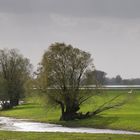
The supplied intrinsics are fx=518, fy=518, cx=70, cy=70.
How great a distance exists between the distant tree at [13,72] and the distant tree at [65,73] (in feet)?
183

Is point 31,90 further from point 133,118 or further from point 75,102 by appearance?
point 133,118

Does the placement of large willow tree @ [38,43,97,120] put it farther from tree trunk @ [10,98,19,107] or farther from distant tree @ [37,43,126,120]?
tree trunk @ [10,98,19,107]

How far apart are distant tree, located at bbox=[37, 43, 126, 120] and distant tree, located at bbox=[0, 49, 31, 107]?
2199 inches

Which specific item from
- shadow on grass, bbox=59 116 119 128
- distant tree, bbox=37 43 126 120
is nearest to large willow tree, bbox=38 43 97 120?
distant tree, bbox=37 43 126 120

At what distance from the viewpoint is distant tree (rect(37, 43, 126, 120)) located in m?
84.2

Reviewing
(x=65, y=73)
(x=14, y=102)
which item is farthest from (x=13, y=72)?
(x=65, y=73)

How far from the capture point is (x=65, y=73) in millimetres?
84812

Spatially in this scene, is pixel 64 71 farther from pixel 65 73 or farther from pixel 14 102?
pixel 14 102

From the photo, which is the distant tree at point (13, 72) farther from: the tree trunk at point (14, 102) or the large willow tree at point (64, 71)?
the large willow tree at point (64, 71)

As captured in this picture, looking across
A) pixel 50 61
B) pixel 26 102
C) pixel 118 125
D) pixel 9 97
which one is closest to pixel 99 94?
pixel 50 61

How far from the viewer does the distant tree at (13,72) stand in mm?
140500

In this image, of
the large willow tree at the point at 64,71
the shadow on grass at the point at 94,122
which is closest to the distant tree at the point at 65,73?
the large willow tree at the point at 64,71

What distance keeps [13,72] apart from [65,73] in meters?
61.3

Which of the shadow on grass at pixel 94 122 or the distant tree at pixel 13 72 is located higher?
the distant tree at pixel 13 72
